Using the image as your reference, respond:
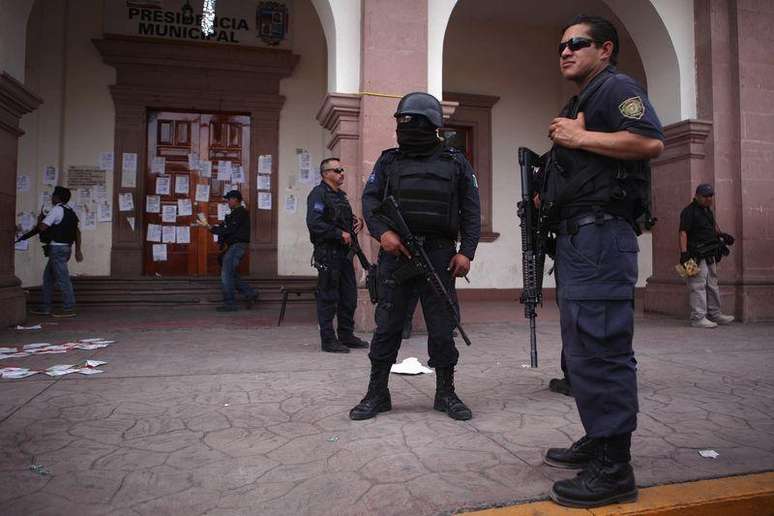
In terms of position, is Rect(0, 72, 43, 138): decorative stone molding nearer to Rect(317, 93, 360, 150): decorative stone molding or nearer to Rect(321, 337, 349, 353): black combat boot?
Rect(317, 93, 360, 150): decorative stone molding

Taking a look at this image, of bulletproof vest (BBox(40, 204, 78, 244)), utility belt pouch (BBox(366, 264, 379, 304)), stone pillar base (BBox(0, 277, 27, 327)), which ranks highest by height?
bulletproof vest (BBox(40, 204, 78, 244))

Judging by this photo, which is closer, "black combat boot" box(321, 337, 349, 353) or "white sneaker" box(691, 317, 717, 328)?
"black combat boot" box(321, 337, 349, 353)

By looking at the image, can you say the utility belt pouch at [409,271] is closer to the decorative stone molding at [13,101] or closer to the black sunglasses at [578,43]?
the black sunglasses at [578,43]

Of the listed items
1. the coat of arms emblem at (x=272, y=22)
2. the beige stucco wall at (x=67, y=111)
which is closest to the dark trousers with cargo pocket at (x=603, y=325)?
the beige stucco wall at (x=67, y=111)

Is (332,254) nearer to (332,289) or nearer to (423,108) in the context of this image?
(332,289)

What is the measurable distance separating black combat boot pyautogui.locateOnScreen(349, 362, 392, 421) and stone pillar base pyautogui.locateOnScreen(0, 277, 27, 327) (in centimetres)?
530

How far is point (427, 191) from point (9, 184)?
580cm

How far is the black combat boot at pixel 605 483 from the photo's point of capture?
6.87 ft

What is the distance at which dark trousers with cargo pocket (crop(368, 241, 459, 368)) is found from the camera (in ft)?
10.5

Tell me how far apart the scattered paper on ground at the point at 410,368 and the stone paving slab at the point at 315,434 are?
0.46 ft

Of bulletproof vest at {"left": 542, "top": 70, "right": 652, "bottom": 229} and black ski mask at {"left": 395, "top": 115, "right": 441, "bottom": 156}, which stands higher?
black ski mask at {"left": 395, "top": 115, "right": 441, "bottom": 156}

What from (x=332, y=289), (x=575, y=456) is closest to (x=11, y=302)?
(x=332, y=289)

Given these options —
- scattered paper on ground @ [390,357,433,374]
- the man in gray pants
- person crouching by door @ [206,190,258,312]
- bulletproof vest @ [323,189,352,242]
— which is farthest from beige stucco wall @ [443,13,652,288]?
scattered paper on ground @ [390,357,433,374]

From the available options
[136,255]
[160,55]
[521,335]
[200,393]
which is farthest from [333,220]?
[160,55]
